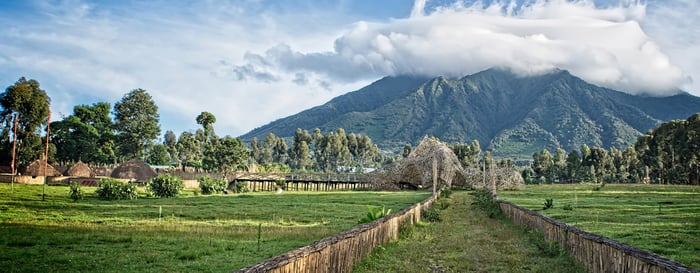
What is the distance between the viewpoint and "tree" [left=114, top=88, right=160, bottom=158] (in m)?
93.0

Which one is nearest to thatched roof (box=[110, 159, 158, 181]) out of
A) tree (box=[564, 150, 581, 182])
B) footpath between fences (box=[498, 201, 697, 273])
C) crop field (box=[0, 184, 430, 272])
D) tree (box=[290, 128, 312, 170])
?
crop field (box=[0, 184, 430, 272])

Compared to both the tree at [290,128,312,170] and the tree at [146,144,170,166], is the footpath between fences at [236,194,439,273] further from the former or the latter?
the tree at [290,128,312,170]

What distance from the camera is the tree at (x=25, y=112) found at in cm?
6312

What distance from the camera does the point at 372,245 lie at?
452 inches

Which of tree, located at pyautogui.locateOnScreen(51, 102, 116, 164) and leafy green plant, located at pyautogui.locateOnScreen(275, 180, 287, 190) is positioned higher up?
tree, located at pyautogui.locateOnScreen(51, 102, 116, 164)

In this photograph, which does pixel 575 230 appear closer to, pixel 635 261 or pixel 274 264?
pixel 635 261

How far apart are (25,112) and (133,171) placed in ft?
59.4

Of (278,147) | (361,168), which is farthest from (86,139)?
(361,168)

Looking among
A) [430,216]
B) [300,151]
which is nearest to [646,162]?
[300,151]

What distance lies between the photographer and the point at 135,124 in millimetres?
93500

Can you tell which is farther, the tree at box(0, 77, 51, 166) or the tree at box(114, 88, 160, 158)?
the tree at box(114, 88, 160, 158)

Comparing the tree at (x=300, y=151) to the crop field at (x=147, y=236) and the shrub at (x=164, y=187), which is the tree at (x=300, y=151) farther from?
the crop field at (x=147, y=236)

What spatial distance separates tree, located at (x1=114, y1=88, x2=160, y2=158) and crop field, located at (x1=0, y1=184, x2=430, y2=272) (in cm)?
7196

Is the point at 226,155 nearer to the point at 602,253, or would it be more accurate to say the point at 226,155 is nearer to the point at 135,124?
the point at 135,124
